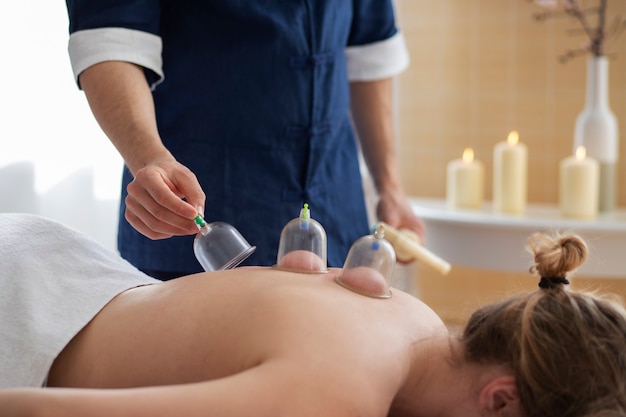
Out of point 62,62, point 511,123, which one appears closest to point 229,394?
point 62,62

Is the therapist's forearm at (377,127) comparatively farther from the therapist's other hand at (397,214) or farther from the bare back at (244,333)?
the bare back at (244,333)

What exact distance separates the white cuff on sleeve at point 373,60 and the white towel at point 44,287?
2.92 feet

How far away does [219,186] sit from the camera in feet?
5.81

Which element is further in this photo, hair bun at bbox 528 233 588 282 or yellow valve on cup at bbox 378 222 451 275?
yellow valve on cup at bbox 378 222 451 275

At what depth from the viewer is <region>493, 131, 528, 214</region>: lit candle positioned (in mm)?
2887

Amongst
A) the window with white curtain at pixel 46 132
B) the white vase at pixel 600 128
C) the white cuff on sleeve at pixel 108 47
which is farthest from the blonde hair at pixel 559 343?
the white vase at pixel 600 128

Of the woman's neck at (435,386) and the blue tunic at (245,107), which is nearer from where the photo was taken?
the woman's neck at (435,386)

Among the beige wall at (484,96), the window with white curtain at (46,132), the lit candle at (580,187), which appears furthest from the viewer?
the beige wall at (484,96)

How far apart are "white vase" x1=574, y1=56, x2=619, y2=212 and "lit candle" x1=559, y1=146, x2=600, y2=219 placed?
9 centimetres

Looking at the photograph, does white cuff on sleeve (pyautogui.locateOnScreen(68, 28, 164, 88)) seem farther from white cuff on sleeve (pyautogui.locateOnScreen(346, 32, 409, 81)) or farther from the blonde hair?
the blonde hair

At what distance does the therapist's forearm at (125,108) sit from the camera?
1.49 meters

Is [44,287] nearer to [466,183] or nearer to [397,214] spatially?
[397,214]

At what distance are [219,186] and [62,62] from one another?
69 cm

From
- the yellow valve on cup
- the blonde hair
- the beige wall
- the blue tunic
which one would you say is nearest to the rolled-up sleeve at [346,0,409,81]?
the blue tunic
